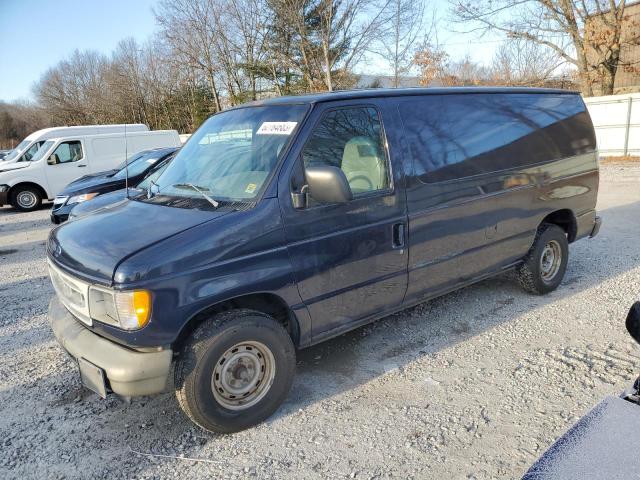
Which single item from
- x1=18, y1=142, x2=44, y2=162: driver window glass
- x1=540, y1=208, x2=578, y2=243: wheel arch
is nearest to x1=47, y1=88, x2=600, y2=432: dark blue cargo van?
x1=540, y1=208, x2=578, y2=243: wheel arch

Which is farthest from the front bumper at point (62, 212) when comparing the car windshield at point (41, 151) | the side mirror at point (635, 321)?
the side mirror at point (635, 321)

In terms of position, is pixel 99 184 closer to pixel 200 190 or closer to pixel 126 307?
pixel 200 190

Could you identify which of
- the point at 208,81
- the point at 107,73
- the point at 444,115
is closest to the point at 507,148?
the point at 444,115

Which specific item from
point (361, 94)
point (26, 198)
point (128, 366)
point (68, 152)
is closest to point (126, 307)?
point (128, 366)

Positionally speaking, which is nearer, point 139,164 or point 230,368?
point 230,368

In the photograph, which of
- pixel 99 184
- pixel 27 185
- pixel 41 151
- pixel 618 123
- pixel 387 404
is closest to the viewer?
pixel 387 404

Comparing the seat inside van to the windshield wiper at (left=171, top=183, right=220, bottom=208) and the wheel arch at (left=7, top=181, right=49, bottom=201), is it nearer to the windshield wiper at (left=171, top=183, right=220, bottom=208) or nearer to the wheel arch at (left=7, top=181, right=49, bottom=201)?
the windshield wiper at (left=171, top=183, right=220, bottom=208)

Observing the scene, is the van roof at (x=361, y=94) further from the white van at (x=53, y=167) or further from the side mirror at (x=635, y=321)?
the white van at (x=53, y=167)

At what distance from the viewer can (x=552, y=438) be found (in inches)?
110

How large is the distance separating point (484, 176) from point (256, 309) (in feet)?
7.80

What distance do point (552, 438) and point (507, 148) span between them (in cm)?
258

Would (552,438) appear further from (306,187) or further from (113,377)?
(113,377)

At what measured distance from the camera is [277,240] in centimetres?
296

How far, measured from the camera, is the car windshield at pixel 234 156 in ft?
10.3
